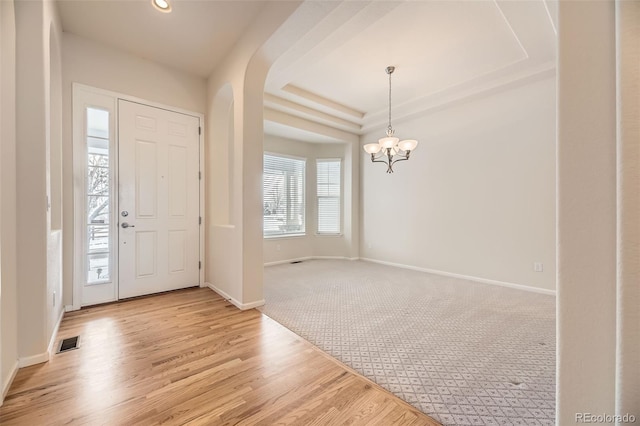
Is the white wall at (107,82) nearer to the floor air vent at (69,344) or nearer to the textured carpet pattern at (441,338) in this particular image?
the floor air vent at (69,344)

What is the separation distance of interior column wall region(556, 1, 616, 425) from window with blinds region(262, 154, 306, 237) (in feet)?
16.3

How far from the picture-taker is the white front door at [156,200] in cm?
321

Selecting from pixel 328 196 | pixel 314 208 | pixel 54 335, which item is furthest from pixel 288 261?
pixel 54 335

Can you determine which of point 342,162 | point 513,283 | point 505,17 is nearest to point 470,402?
point 513,283

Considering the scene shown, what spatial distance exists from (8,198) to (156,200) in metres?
1.73

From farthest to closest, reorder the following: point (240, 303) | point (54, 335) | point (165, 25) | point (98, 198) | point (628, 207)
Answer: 1. point (98, 198)
2. point (240, 303)
3. point (165, 25)
4. point (54, 335)
5. point (628, 207)

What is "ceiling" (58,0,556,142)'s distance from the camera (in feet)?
8.08

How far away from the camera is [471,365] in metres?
1.89

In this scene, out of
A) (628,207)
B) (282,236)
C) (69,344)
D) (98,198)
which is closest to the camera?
(628,207)

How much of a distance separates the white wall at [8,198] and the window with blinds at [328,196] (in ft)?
16.2

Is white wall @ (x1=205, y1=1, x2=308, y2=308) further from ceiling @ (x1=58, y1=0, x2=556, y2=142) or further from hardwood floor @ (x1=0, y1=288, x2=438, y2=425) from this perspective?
hardwood floor @ (x1=0, y1=288, x2=438, y2=425)

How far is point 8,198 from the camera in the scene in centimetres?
170

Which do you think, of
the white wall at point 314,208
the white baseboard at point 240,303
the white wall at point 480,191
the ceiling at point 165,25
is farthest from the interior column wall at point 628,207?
the white wall at point 314,208

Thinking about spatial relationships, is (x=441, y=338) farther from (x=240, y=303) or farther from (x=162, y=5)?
(x=162, y=5)
